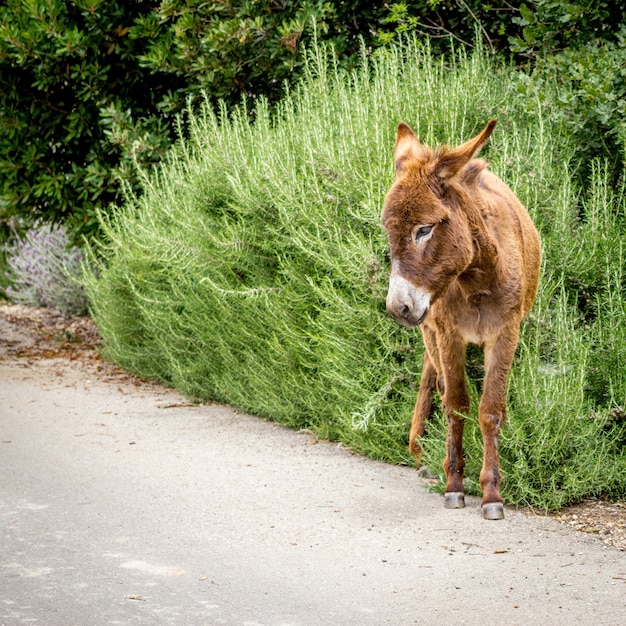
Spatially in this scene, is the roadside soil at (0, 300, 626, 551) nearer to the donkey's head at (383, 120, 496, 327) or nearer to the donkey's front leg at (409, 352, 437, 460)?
the donkey's front leg at (409, 352, 437, 460)

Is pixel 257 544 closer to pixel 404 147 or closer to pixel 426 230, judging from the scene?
pixel 426 230

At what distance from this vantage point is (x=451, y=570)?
5.23m

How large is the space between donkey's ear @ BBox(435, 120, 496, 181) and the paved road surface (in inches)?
78.9

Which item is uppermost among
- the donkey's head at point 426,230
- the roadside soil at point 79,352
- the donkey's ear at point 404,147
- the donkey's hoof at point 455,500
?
the donkey's ear at point 404,147

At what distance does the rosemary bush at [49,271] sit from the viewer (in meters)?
14.7

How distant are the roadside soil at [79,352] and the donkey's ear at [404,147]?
222cm

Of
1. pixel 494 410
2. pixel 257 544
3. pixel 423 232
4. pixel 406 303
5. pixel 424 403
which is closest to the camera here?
pixel 406 303

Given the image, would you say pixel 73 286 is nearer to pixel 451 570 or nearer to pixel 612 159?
pixel 612 159

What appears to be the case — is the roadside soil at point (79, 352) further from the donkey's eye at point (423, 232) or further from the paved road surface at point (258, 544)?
the donkey's eye at point (423, 232)

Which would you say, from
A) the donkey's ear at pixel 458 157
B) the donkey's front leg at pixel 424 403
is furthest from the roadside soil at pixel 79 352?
the donkey's ear at pixel 458 157

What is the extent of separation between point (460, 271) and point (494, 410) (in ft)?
3.12

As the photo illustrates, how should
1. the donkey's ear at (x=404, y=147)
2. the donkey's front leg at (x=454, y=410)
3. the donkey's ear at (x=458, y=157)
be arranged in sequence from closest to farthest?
the donkey's ear at (x=458, y=157)
the donkey's ear at (x=404, y=147)
the donkey's front leg at (x=454, y=410)

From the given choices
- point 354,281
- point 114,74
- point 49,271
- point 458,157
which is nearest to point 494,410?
point 458,157

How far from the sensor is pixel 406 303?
5.11 meters
